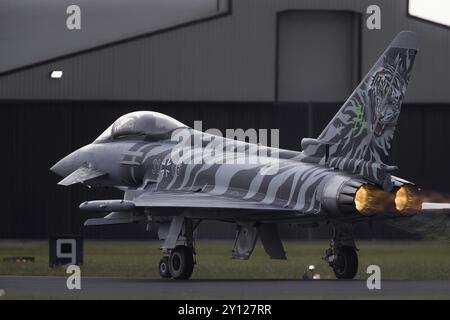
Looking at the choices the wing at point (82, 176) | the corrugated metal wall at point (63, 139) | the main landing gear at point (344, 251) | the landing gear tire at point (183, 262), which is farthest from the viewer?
the corrugated metal wall at point (63, 139)

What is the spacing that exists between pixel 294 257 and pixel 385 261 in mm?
3103

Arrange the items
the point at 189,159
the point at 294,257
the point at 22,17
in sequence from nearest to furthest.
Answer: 1. the point at 189,159
2. the point at 294,257
3. the point at 22,17

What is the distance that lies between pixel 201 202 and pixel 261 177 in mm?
1254

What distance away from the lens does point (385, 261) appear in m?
31.4

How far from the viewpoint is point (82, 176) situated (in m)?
29.7

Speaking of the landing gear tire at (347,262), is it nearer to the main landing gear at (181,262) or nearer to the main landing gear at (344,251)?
the main landing gear at (344,251)

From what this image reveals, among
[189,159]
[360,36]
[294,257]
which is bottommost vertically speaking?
[294,257]

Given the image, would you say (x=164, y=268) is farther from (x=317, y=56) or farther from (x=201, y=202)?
(x=317, y=56)

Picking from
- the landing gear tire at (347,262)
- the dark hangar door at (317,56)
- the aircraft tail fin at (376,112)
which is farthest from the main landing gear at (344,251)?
the dark hangar door at (317,56)

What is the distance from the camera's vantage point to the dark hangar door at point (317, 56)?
145 ft

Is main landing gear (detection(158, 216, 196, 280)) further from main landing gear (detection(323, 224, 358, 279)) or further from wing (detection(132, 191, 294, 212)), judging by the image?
main landing gear (detection(323, 224, 358, 279))

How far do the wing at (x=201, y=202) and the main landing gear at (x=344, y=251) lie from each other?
1.56 metres
